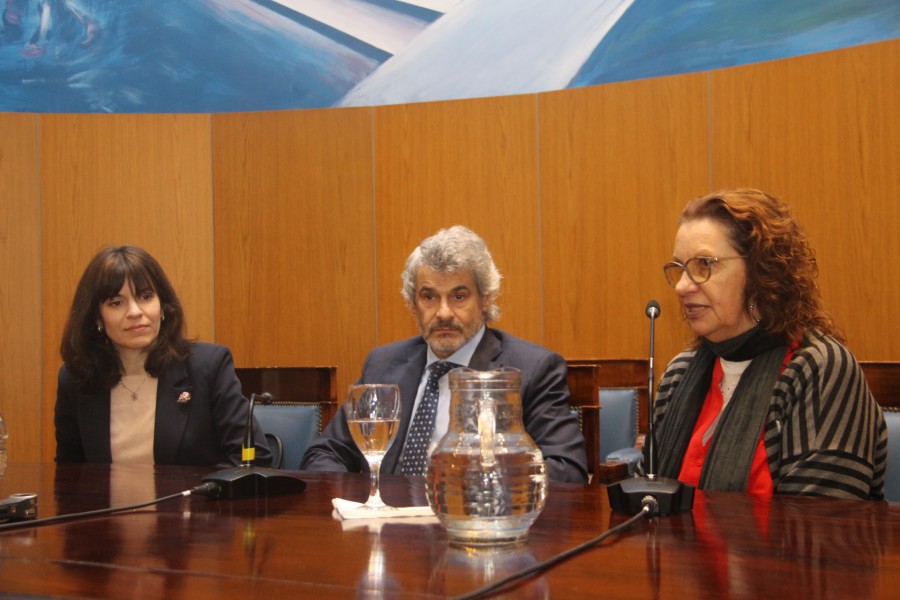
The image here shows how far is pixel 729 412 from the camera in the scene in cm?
204

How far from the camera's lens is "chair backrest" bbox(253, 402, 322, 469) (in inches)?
111

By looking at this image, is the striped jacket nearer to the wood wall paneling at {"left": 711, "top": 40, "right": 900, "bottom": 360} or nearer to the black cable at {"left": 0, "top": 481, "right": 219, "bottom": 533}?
the black cable at {"left": 0, "top": 481, "right": 219, "bottom": 533}

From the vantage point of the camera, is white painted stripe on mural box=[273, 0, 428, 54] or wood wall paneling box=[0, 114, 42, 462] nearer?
wood wall paneling box=[0, 114, 42, 462]

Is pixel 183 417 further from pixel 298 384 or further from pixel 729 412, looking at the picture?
pixel 729 412

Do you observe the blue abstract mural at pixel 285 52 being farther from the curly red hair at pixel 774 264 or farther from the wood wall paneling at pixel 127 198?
the curly red hair at pixel 774 264

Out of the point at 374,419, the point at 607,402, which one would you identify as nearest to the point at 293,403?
the point at 607,402

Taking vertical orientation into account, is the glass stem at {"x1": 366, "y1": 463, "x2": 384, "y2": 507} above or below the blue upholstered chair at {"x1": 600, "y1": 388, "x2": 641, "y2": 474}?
above

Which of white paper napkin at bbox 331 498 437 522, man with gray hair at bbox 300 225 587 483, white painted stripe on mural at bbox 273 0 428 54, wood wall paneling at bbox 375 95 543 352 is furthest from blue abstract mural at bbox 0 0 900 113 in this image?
white paper napkin at bbox 331 498 437 522

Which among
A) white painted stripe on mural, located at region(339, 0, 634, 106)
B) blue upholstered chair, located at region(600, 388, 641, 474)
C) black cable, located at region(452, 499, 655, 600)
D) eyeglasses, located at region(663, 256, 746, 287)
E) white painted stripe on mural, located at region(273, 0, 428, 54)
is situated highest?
white painted stripe on mural, located at region(273, 0, 428, 54)

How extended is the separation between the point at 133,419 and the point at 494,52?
12.9 feet

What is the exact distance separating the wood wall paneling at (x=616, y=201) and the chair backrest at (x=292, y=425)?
92.3 inches

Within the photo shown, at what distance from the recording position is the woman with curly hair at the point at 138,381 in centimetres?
273

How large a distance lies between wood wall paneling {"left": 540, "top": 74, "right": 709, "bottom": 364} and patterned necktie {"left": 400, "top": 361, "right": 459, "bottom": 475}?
237 centimetres

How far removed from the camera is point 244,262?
5.42 metres
